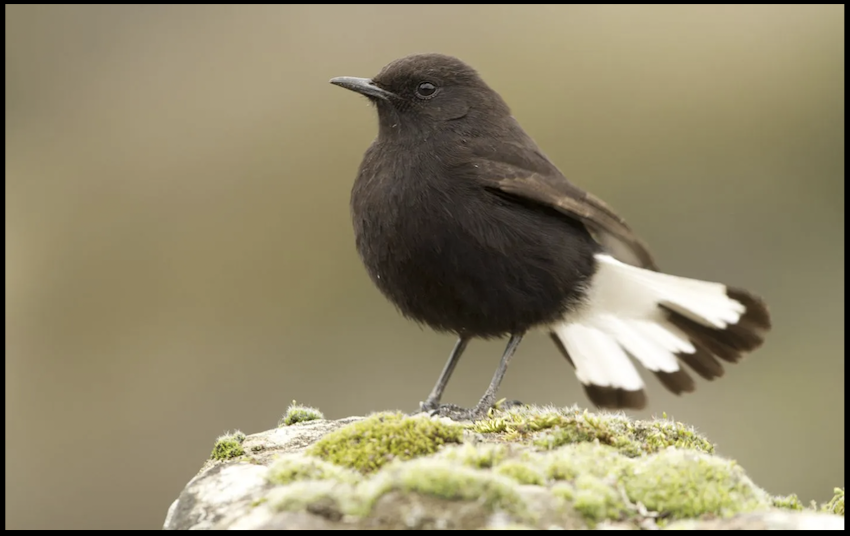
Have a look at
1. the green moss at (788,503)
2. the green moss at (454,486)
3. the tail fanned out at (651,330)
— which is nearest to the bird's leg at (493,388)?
the tail fanned out at (651,330)

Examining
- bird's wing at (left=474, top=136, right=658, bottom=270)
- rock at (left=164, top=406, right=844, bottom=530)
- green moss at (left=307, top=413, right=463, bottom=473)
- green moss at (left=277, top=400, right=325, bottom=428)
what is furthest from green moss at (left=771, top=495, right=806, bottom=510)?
green moss at (left=277, top=400, right=325, bottom=428)

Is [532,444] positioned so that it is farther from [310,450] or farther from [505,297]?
[505,297]

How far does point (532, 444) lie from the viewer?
5.35m

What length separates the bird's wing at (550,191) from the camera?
7207 millimetres

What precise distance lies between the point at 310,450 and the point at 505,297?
100 inches

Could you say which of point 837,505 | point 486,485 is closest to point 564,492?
point 486,485

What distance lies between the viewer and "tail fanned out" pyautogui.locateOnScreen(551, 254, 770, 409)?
7441mm

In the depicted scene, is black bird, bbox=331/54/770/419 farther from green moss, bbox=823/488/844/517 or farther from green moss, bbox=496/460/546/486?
green moss, bbox=496/460/546/486

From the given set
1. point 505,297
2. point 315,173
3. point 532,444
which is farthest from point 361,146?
point 532,444

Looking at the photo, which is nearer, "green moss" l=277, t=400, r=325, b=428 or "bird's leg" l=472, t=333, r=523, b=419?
"green moss" l=277, t=400, r=325, b=428

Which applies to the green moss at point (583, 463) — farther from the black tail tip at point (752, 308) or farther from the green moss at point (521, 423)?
the black tail tip at point (752, 308)

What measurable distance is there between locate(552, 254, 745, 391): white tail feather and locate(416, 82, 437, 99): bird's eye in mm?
2057

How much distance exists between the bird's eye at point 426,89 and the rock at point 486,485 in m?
3.40

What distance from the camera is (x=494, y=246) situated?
23.2 feet
